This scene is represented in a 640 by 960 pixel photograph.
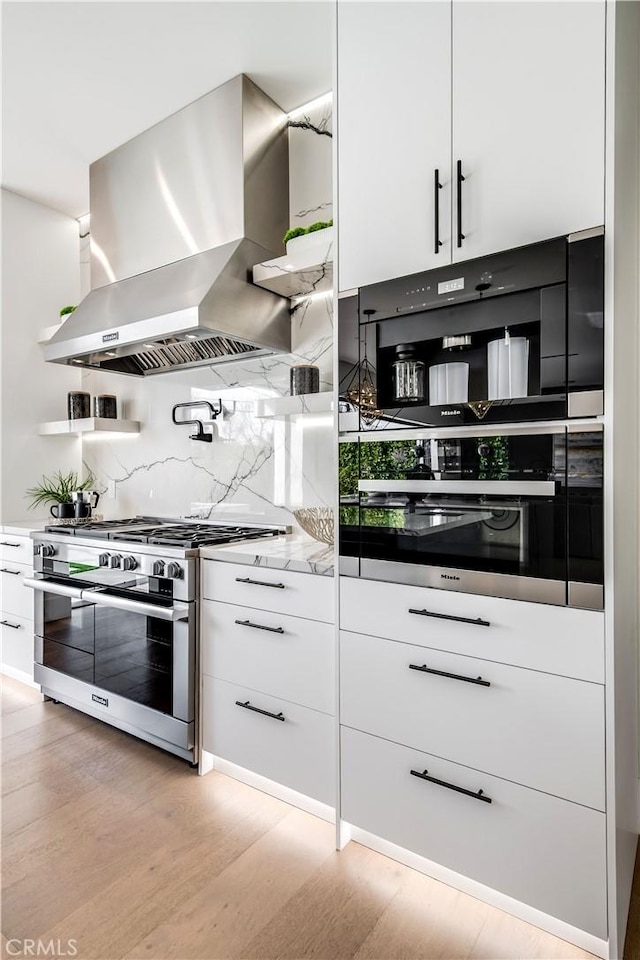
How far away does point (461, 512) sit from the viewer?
1.51 meters

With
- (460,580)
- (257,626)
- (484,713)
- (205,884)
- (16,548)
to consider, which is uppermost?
(460,580)

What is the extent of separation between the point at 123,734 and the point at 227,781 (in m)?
0.65

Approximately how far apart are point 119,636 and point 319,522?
1018 mm

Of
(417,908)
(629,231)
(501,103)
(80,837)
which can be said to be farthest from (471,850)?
(501,103)

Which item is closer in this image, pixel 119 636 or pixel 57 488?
pixel 119 636

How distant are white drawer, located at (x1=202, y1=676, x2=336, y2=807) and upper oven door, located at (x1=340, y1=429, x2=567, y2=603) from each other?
0.57 m

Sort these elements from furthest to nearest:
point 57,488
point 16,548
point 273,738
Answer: point 57,488 → point 16,548 → point 273,738

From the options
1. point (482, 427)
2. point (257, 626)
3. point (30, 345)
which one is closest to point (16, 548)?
point (30, 345)

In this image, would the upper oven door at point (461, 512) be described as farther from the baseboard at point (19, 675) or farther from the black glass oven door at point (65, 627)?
the baseboard at point (19, 675)

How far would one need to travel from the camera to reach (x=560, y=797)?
1330mm

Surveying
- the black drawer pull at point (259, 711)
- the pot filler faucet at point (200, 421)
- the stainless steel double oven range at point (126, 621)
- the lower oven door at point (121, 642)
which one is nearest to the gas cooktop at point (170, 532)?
the stainless steel double oven range at point (126, 621)

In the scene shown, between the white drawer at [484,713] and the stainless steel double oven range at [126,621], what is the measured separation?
2.43ft

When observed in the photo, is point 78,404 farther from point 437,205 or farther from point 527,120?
point 527,120

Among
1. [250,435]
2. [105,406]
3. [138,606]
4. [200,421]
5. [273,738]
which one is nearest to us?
[273,738]
